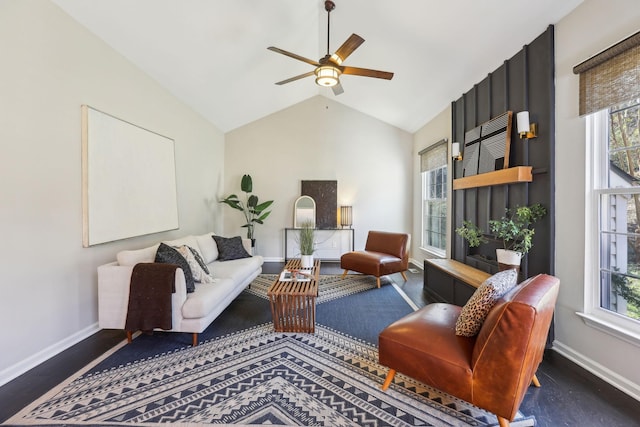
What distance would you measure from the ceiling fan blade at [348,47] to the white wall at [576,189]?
5.46 ft

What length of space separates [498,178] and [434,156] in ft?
7.11

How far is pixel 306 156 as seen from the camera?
6031mm

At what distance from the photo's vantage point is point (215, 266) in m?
3.57

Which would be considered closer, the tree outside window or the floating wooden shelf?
the tree outside window

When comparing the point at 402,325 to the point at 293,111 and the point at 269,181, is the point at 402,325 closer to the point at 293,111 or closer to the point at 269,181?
the point at 269,181

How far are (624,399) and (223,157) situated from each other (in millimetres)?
6263

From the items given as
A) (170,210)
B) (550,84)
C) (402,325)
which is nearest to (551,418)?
(402,325)

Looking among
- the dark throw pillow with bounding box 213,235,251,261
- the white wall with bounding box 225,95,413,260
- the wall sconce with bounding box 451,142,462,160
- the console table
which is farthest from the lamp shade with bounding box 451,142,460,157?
the dark throw pillow with bounding box 213,235,251,261

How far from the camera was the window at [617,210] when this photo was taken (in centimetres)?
188

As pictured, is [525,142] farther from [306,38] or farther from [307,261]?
[306,38]

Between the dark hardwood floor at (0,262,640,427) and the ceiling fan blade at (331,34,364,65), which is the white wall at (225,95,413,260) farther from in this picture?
the dark hardwood floor at (0,262,640,427)

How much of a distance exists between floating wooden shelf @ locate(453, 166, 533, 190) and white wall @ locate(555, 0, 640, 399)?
0.25 meters

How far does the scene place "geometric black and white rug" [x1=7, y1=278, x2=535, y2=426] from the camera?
1.60 meters

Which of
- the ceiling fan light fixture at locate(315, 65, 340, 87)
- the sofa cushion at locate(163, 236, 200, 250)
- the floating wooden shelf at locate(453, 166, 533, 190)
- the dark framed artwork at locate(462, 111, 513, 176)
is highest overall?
the ceiling fan light fixture at locate(315, 65, 340, 87)
